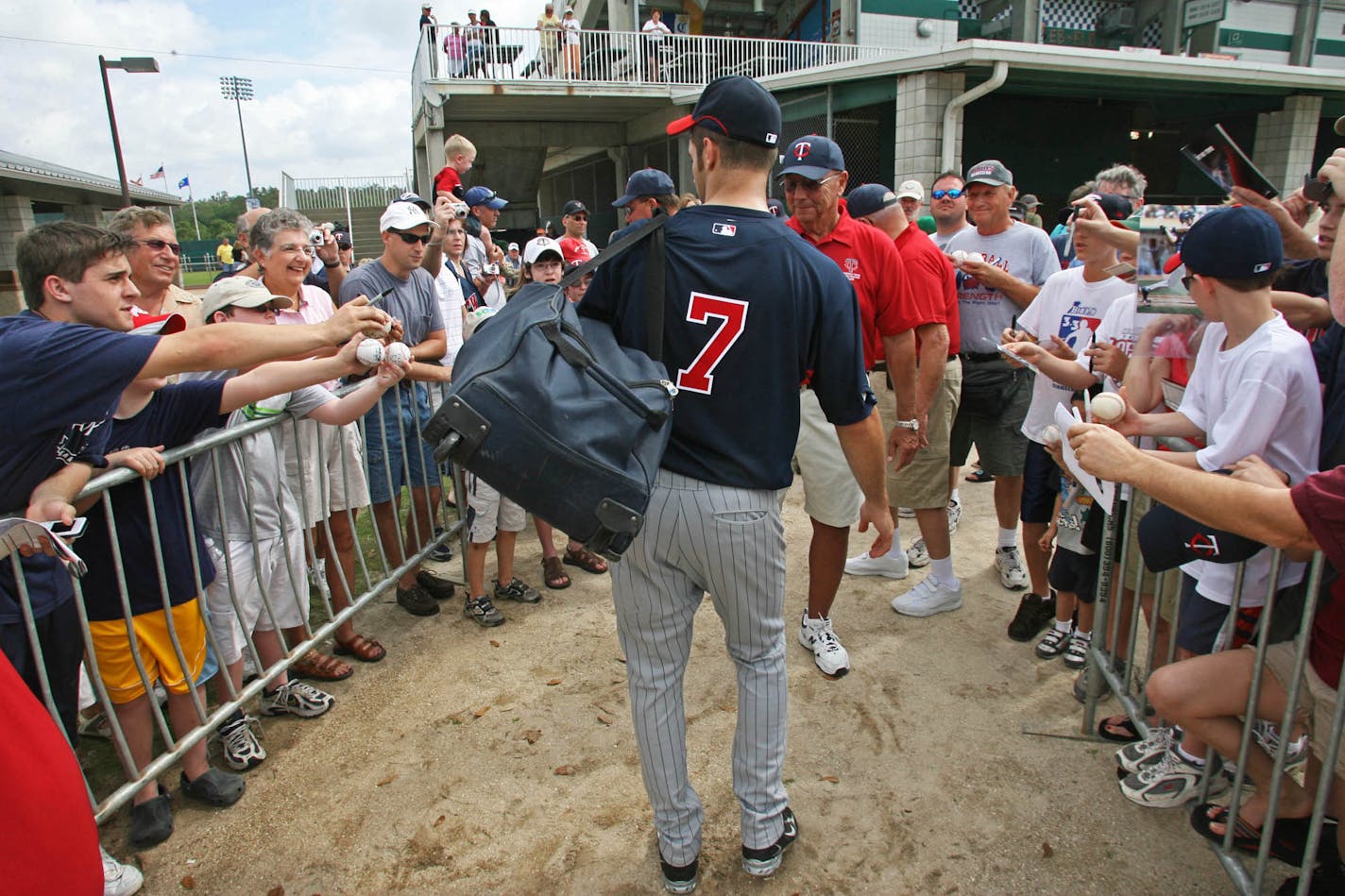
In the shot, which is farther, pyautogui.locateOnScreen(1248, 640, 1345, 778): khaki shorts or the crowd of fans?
the crowd of fans

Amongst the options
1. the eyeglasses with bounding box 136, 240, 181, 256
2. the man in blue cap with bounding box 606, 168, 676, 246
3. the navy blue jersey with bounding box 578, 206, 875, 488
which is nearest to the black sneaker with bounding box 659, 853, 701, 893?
the navy blue jersey with bounding box 578, 206, 875, 488

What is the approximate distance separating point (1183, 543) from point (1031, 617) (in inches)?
70.3

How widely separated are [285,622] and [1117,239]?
4058mm

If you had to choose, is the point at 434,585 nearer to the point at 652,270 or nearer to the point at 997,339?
the point at 652,270

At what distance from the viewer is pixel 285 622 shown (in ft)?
11.3

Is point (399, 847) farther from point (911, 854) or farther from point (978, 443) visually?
point (978, 443)

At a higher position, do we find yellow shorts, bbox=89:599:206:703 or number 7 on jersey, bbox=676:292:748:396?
number 7 on jersey, bbox=676:292:748:396

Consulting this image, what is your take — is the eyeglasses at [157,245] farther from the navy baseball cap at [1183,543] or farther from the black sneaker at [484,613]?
the navy baseball cap at [1183,543]

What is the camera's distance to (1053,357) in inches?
133

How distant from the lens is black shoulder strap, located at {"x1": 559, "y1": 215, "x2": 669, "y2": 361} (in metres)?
2.08

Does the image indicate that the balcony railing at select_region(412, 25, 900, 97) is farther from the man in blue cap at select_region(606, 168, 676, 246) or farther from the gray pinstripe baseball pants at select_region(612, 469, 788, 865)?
the gray pinstripe baseball pants at select_region(612, 469, 788, 865)

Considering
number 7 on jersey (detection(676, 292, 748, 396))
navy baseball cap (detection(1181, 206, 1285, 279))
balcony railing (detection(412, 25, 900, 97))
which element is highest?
balcony railing (detection(412, 25, 900, 97))

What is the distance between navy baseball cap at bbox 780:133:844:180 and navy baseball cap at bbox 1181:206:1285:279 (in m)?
1.54

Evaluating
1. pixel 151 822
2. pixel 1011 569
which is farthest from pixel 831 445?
pixel 151 822
